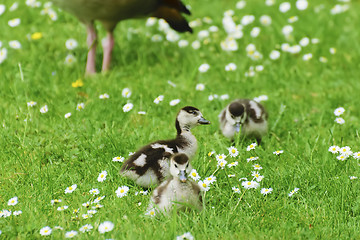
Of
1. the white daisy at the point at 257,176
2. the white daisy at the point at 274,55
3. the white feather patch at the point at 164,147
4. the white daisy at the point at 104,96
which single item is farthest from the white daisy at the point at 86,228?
the white daisy at the point at 274,55

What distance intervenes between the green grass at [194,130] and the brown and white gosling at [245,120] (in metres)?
0.12

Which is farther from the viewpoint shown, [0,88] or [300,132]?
[0,88]

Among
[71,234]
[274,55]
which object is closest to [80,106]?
[71,234]

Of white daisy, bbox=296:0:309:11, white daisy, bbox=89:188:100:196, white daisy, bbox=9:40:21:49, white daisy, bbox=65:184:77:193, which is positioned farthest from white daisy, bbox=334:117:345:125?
white daisy, bbox=9:40:21:49

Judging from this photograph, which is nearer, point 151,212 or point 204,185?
point 151,212

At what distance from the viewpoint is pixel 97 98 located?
19.3 feet

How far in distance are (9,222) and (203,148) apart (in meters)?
1.84

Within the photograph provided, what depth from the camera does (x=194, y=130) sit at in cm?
545

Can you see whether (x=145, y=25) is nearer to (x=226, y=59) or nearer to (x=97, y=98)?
(x=226, y=59)

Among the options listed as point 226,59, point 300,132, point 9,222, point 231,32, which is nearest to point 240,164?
point 300,132

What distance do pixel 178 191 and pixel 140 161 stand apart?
58cm

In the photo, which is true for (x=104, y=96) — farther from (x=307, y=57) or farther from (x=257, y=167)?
(x=307, y=57)

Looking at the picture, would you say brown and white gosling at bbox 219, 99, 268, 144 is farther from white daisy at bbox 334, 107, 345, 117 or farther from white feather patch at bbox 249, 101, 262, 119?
white daisy at bbox 334, 107, 345, 117

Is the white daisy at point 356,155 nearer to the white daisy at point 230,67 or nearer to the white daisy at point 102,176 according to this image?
the white daisy at point 102,176
